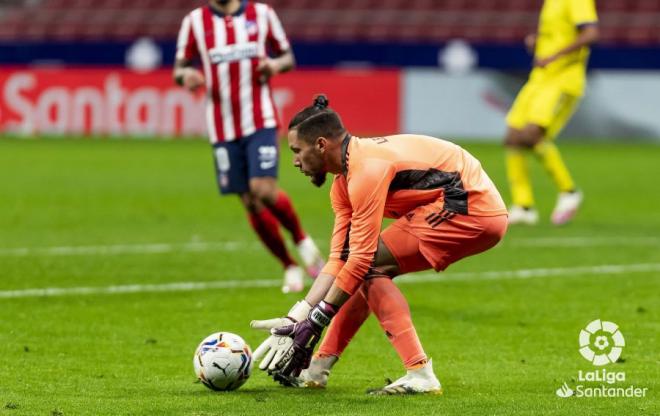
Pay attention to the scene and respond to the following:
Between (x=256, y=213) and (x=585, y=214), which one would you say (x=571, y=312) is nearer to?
(x=256, y=213)

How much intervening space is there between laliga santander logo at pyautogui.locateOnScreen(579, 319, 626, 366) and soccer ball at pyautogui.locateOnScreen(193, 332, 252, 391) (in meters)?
1.93

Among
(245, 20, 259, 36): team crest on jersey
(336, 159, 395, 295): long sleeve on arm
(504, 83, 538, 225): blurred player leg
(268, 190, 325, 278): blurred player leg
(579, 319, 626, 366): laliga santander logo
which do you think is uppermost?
(336, 159, 395, 295): long sleeve on arm

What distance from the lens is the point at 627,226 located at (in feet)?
48.0

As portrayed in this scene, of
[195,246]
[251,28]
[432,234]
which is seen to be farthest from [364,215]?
[195,246]

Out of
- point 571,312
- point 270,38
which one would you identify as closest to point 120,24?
point 270,38

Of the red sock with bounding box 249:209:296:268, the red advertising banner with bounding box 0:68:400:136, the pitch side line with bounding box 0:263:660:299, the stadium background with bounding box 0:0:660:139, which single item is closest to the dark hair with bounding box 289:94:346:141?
the pitch side line with bounding box 0:263:660:299

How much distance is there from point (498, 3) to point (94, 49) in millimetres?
9428

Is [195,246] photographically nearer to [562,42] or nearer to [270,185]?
[270,185]

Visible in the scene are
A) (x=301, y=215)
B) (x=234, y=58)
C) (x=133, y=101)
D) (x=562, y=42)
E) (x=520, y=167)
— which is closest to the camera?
(x=234, y=58)

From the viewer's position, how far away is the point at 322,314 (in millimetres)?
6230

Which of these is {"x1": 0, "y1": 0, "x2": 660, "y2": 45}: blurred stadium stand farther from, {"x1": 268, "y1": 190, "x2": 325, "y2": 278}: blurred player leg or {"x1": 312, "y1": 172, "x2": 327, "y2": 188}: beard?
{"x1": 312, "y1": 172, "x2": 327, "y2": 188}: beard

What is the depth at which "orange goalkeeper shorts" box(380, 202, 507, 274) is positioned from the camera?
21.6ft

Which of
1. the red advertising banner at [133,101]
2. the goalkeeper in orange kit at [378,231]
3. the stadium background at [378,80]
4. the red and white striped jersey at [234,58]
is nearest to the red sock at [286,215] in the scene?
the red and white striped jersey at [234,58]

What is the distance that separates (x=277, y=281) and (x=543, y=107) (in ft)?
16.3
